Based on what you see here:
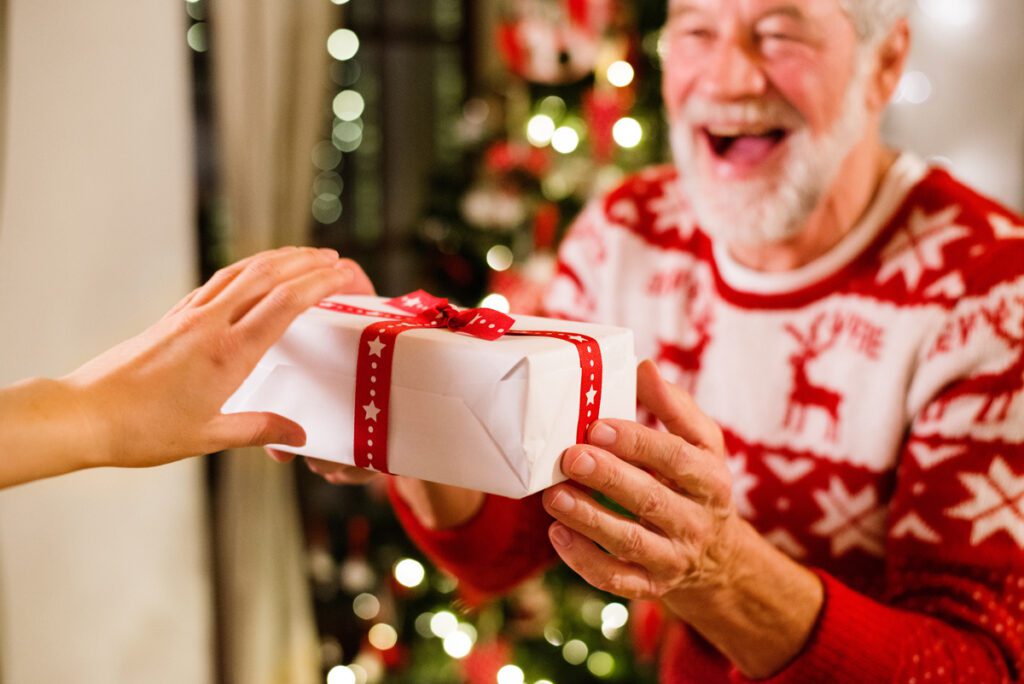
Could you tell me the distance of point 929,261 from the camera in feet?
3.93

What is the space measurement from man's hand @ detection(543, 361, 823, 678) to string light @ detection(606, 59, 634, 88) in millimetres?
1639

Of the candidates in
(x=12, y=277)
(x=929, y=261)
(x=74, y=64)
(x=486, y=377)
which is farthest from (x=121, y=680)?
(x=929, y=261)

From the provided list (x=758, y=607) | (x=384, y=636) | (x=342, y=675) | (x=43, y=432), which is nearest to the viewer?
(x=43, y=432)

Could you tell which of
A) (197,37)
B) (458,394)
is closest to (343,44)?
(197,37)

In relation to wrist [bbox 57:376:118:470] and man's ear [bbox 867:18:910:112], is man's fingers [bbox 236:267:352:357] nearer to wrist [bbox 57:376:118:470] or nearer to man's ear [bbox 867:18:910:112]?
wrist [bbox 57:376:118:470]

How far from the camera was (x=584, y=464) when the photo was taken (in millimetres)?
833

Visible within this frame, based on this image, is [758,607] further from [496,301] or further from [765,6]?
[496,301]

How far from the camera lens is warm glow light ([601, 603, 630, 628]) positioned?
2473 mm

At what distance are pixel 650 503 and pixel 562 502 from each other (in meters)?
0.09

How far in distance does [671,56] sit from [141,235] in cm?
114

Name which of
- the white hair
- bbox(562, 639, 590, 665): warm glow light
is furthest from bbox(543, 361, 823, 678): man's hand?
bbox(562, 639, 590, 665): warm glow light

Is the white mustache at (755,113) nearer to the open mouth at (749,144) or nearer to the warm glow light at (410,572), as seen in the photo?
the open mouth at (749,144)

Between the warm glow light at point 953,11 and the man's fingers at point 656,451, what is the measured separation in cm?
319

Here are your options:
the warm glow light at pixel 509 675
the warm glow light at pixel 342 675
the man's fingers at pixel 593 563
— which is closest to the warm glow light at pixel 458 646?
the warm glow light at pixel 509 675
